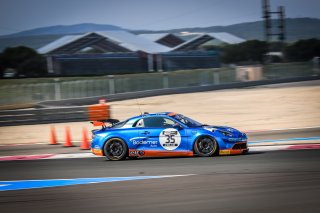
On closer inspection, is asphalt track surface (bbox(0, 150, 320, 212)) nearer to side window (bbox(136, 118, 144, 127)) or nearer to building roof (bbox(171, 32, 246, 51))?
side window (bbox(136, 118, 144, 127))

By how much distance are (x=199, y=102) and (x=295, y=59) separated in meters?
53.7

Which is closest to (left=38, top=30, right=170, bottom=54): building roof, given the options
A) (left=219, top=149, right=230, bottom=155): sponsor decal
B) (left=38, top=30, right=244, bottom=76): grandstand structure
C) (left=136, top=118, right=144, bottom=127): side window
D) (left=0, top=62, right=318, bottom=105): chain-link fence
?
(left=38, top=30, right=244, bottom=76): grandstand structure

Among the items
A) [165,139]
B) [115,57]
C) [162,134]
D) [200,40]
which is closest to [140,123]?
[162,134]

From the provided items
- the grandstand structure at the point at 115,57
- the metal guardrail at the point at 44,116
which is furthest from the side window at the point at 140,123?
the grandstand structure at the point at 115,57

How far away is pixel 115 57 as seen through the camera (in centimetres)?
6600

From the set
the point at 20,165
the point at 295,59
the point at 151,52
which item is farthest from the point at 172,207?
the point at 295,59

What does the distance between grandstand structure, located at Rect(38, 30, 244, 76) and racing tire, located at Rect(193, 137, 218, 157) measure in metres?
49.4

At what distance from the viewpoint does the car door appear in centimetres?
1250

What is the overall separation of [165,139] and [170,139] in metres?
0.12

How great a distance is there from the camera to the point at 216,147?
1231 cm

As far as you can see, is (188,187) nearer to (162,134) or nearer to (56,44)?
(162,134)

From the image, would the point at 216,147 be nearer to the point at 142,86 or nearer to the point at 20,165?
the point at 20,165

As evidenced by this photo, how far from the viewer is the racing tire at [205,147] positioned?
12.3m

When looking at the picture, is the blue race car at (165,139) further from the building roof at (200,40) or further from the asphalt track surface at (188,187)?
the building roof at (200,40)
